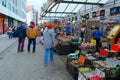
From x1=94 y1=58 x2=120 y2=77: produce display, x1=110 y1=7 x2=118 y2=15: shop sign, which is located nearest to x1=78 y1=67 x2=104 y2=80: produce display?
x1=94 y1=58 x2=120 y2=77: produce display

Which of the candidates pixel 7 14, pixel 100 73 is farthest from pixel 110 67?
pixel 7 14

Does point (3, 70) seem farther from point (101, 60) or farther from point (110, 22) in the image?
point (110, 22)

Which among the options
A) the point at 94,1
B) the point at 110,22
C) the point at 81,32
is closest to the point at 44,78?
the point at 110,22

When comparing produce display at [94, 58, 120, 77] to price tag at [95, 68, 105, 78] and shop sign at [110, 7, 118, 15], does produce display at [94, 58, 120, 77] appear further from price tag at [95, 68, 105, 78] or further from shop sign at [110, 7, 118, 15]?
shop sign at [110, 7, 118, 15]

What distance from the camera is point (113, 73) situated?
593cm

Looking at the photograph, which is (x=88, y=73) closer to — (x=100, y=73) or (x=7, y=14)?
(x=100, y=73)

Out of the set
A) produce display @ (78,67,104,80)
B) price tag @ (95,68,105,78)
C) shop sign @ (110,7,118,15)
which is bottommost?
produce display @ (78,67,104,80)

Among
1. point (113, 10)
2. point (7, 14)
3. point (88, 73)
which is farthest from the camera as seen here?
point (7, 14)

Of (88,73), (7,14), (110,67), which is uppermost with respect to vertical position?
(7,14)

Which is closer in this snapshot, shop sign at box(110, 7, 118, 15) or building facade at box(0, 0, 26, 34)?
shop sign at box(110, 7, 118, 15)

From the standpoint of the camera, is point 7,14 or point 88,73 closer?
point 88,73

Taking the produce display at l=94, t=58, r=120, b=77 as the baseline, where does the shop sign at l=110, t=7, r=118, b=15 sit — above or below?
above

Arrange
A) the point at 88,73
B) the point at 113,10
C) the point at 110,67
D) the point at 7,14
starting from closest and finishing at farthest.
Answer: the point at 110,67, the point at 88,73, the point at 113,10, the point at 7,14

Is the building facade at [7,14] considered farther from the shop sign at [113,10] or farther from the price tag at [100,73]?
the price tag at [100,73]
